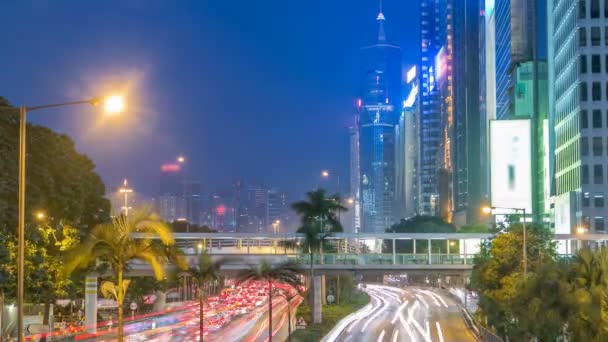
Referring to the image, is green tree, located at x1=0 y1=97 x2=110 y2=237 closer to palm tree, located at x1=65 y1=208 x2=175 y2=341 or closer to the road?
the road

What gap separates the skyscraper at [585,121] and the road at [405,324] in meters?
18.1

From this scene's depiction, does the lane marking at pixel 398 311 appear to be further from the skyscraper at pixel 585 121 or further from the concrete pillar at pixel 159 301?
the concrete pillar at pixel 159 301

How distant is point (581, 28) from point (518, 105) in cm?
2347

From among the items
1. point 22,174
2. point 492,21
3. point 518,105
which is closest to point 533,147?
point 518,105

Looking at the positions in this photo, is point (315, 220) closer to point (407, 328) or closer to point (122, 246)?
point (407, 328)

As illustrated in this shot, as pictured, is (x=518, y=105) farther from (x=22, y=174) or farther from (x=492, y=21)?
(x=22, y=174)

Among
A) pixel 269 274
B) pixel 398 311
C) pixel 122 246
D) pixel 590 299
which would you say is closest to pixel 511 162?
pixel 398 311

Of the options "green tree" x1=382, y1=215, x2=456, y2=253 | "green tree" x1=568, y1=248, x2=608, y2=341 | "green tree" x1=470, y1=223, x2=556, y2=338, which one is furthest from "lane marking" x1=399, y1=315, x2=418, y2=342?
"green tree" x1=382, y1=215, x2=456, y2=253

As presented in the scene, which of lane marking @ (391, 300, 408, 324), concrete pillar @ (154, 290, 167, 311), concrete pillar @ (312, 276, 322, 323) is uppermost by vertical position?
concrete pillar @ (312, 276, 322, 323)

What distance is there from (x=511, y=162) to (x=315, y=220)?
39.6 meters

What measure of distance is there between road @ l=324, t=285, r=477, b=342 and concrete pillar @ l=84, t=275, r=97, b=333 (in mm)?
15168

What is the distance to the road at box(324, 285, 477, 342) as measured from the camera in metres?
63.5

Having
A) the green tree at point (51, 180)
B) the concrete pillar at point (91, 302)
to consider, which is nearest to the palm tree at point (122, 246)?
the green tree at point (51, 180)

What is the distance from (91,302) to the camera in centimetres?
5600
